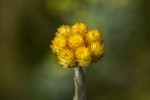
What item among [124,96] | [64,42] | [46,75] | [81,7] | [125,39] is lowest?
[64,42]

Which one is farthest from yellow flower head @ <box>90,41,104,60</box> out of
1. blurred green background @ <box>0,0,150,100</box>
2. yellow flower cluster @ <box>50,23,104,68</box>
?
blurred green background @ <box>0,0,150,100</box>

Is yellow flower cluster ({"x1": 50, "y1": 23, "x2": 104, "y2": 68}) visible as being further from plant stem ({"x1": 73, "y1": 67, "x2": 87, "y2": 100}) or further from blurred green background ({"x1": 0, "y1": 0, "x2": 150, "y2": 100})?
blurred green background ({"x1": 0, "y1": 0, "x2": 150, "y2": 100})

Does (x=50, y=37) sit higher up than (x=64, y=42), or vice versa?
(x=50, y=37)

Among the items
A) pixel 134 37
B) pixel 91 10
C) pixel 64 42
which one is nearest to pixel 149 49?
pixel 134 37

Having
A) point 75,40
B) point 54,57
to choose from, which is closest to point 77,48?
point 75,40

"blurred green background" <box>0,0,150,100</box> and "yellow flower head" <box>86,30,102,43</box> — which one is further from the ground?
"blurred green background" <box>0,0,150,100</box>

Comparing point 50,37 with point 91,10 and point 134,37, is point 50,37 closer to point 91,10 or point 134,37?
point 91,10

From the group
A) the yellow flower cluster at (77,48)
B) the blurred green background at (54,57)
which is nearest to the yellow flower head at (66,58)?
the yellow flower cluster at (77,48)
